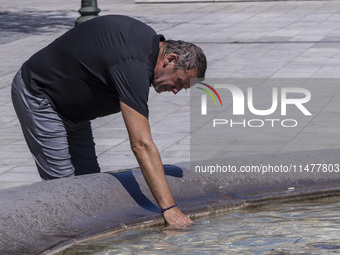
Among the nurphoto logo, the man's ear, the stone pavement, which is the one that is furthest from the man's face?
the nurphoto logo

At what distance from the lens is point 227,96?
10586mm

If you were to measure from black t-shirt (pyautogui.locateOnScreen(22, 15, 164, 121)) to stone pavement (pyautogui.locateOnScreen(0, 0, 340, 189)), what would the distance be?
220 cm

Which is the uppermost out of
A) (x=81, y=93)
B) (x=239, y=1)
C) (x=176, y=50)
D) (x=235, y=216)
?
(x=176, y=50)

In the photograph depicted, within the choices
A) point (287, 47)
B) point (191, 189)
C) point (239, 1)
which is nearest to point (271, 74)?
point (287, 47)

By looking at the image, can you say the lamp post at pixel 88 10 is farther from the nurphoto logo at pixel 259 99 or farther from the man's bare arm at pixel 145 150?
the man's bare arm at pixel 145 150

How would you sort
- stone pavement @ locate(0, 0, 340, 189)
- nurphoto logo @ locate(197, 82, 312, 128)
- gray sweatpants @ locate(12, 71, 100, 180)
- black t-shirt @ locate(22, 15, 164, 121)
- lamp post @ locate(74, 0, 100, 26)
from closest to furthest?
black t-shirt @ locate(22, 15, 164, 121), gray sweatpants @ locate(12, 71, 100, 180), stone pavement @ locate(0, 0, 340, 189), nurphoto logo @ locate(197, 82, 312, 128), lamp post @ locate(74, 0, 100, 26)

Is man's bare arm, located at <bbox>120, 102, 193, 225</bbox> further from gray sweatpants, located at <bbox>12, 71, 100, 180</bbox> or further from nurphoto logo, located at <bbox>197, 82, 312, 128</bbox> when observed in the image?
nurphoto logo, located at <bbox>197, 82, 312, 128</bbox>

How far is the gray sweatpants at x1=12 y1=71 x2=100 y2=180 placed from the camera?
4867 millimetres

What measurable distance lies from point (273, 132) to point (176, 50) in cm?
438

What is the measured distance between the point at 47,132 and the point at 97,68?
1.98ft

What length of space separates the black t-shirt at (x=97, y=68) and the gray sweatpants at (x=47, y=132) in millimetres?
60

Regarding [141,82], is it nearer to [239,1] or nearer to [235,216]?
[235,216]

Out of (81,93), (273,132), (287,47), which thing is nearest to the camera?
(81,93)

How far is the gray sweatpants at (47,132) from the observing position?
4.87 meters
